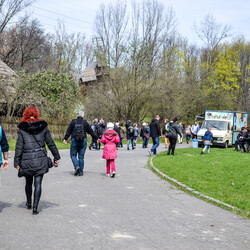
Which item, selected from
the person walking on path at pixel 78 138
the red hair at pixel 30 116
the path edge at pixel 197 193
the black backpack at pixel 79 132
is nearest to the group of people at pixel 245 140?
the path edge at pixel 197 193

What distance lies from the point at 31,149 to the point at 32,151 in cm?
4

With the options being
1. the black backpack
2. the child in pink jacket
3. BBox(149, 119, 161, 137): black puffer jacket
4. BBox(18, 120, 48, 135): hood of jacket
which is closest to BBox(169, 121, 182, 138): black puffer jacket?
BBox(149, 119, 161, 137): black puffer jacket

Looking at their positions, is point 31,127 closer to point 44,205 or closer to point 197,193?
point 44,205

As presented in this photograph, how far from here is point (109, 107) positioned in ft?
117

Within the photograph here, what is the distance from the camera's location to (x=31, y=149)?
6.31 meters

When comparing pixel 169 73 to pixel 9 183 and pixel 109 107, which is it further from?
pixel 9 183

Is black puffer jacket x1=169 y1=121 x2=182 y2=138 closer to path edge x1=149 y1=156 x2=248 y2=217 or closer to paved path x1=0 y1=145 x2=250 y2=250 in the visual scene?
path edge x1=149 y1=156 x2=248 y2=217

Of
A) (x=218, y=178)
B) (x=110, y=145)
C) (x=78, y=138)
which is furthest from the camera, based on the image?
(x=110, y=145)

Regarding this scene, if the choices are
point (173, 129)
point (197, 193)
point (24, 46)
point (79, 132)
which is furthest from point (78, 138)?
point (24, 46)

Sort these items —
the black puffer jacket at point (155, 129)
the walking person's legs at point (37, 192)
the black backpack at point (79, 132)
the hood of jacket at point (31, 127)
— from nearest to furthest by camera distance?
1. the walking person's legs at point (37, 192)
2. the hood of jacket at point (31, 127)
3. the black backpack at point (79, 132)
4. the black puffer jacket at point (155, 129)

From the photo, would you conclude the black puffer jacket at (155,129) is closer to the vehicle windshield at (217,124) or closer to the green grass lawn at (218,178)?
the green grass lawn at (218,178)

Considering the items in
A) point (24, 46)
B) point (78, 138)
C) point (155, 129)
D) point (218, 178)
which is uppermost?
point (24, 46)

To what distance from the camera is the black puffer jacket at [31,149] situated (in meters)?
6.25

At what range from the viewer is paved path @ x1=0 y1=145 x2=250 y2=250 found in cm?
472
